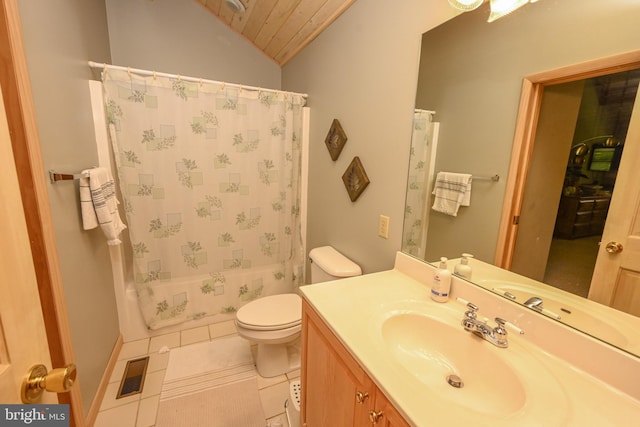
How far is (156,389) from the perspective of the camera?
162 centimetres

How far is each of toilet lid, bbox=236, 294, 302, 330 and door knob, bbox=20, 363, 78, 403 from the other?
3.56 ft

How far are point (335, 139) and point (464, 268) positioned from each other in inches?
44.5

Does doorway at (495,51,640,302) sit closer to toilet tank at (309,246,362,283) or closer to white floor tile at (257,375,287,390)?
toilet tank at (309,246,362,283)

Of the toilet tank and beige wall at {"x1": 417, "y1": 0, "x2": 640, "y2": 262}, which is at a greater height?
beige wall at {"x1": 417, "y1": 0, "x2": 640, "y2": 262}

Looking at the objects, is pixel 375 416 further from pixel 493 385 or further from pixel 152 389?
pixel 152 389

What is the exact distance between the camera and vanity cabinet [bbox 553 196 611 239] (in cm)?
71

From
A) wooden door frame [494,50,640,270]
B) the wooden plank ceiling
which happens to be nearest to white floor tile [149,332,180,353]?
wooden door frame [494,50,640,270]

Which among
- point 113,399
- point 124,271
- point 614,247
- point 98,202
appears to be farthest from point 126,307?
point 614,247

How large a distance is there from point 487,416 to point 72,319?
5.31 feet

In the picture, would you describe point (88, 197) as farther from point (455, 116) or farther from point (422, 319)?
point (455, 116)

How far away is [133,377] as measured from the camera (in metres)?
1.70

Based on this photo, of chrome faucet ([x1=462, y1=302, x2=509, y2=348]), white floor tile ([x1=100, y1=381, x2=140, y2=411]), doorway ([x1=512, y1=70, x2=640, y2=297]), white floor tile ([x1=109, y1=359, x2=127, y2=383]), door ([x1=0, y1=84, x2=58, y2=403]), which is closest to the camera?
door ([x1=0, y1=84, x2=58, y2=403])

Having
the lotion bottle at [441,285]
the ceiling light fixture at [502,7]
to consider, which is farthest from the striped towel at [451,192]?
the ceiling light fixture at [502,7]

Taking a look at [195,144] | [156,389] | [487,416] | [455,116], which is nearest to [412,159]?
[455,116]
